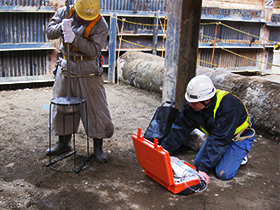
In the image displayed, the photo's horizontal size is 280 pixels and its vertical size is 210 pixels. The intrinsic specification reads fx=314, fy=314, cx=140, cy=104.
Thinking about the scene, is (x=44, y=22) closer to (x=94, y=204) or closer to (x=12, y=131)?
(x=12, y=131)

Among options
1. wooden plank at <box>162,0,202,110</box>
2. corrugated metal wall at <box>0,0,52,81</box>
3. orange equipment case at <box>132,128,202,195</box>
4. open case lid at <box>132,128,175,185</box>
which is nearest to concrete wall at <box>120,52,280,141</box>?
wooden plank at <box>162,0,202,110</box>

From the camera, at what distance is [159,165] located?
318cm

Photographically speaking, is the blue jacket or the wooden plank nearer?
the blue jacket

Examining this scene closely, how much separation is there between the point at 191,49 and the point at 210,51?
6355mm

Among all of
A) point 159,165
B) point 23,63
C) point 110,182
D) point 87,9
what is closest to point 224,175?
point 159,165

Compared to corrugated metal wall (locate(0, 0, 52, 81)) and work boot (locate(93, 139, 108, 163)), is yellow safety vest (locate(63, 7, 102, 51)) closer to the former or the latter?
work boot (locate(93, 139, 108, 163))

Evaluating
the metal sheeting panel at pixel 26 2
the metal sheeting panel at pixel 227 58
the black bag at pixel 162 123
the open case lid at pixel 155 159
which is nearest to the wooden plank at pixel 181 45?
the black bag at pixel 162 123

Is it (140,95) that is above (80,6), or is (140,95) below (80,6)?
below

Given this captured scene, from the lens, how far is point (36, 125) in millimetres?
5207

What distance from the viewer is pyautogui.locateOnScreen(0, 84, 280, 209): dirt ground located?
3.15 metres

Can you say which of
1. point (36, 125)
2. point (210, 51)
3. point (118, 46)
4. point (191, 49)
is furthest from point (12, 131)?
point (210, 51)

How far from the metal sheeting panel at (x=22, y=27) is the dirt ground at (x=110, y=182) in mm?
2798

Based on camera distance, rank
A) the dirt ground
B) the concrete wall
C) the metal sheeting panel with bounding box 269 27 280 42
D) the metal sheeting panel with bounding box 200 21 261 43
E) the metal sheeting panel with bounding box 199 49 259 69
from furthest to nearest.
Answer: the metal sheeting panel with bounding box 269 27 280 42 < the metal sheeting panel with bounding box 199 49 259 69 < the metal sheeting panel with bounding box 200 21 261 43 < the concrete wall < the dirt ground

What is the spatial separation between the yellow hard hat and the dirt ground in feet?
5.83
